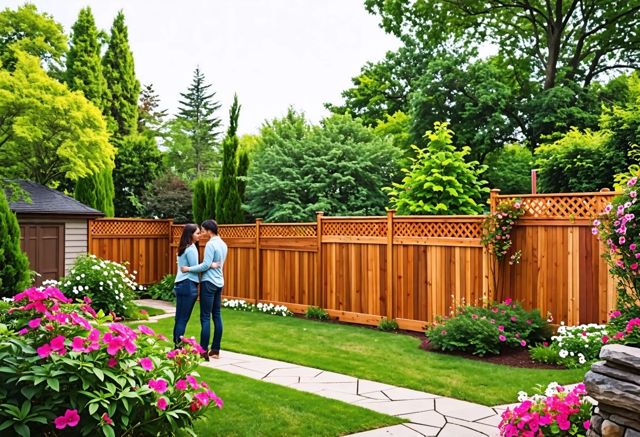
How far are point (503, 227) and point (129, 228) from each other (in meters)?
9.53

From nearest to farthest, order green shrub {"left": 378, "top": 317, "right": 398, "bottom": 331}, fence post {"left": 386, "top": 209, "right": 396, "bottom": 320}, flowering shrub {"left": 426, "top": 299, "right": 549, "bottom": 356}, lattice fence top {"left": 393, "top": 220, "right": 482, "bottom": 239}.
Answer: flowering shrub {"left": 426, "top": 299, "right": 549, "bottom": 356} < lattice fence top {"left": 393, "top": 220, "right": 482, "bottom": 239} < green shrub {"left": 378, "top": 317, "right": 398, "bottom": 331} < fence post {"left": 386, "top": 209, "right": 396, "bottom": 320}

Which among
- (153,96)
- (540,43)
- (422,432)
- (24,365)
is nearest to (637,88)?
(540,43)

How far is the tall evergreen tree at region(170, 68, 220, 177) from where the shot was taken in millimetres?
34125

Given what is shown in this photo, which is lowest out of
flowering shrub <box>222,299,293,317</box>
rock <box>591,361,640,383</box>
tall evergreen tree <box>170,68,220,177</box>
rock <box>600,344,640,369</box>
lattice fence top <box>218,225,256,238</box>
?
flowering shrub <box>222,299,293,317</box>

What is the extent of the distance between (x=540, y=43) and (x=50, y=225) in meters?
18.1

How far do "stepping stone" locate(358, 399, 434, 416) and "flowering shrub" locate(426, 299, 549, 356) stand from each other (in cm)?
219

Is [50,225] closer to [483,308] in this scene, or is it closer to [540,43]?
[483,308]

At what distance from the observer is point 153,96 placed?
126 feet

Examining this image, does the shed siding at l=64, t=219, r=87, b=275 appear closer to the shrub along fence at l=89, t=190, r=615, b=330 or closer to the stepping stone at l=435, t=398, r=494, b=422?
the shrub along fence at l=89, t=190, r=615, b=330

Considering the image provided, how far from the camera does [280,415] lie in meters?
4.50

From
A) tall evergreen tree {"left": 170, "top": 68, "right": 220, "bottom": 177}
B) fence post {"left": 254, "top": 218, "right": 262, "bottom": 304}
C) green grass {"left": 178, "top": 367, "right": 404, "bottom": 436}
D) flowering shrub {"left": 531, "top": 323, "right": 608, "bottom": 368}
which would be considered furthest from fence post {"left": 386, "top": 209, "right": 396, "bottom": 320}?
tall evergreen tree {"left": 170, "top": 68, "right": 220, "bottom": 177}

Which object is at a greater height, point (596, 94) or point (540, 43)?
point (540, 43)

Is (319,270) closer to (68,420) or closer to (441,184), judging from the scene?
(441,184)

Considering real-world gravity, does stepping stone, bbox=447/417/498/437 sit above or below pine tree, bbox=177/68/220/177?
below
